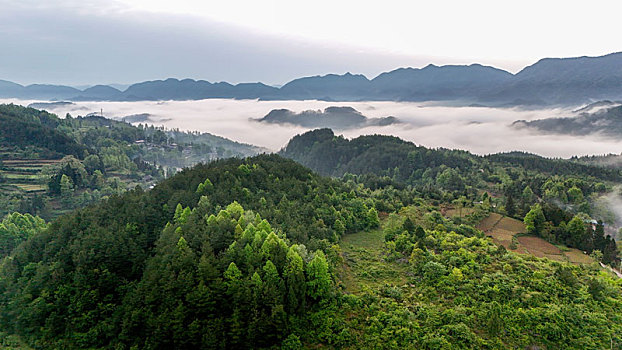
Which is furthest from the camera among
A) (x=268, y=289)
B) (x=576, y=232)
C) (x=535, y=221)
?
(x=535, y=221)

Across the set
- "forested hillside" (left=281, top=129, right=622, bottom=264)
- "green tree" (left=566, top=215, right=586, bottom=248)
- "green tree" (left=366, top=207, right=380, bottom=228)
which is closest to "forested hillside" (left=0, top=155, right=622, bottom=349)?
"green tree" (left=366, top=207, right=380, bottom=228)

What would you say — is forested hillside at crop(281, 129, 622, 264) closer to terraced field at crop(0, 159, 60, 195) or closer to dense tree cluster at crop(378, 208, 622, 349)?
dense tree cluster at crop(378, 208, 622, 349)

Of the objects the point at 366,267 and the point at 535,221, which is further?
the point at 535,221

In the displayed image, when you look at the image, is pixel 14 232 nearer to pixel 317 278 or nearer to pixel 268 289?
pixel 268 289

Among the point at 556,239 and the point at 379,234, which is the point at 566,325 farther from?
the point at 556,239

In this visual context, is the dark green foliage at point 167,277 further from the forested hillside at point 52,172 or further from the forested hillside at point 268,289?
the forested hillside at point 52,172

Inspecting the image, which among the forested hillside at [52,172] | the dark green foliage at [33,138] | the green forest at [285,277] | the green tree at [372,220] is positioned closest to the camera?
the green forest at [285,277]

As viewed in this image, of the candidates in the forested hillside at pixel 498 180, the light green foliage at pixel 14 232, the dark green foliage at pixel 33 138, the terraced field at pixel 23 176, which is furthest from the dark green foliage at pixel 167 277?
the dark green foliage at pixel 33 138

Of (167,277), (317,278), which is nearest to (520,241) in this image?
(317,278)
